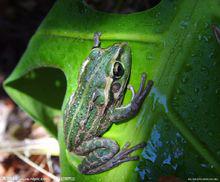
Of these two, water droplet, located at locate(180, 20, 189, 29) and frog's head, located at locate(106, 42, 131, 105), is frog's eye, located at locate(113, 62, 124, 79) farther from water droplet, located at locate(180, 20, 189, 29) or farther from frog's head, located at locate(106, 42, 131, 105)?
water droplet, located at locate(180, 20, 189, 29)

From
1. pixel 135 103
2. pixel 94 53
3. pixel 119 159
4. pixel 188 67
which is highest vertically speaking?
pixel 94 53

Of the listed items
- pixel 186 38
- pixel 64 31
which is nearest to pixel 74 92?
pixel 64 31

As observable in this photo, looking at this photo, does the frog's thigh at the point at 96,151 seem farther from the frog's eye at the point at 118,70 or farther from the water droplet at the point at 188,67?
the water droplet at the point at 188,67

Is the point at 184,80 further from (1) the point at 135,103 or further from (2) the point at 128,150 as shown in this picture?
(2) the point at 128,150

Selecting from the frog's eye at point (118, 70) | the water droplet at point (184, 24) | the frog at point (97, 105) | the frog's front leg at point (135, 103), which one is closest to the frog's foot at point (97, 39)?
the frog at point (97, 105)

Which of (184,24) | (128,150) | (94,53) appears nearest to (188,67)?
(184,24)

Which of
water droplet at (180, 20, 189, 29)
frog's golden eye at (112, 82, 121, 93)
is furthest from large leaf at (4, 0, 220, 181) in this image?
frog's golden eye at (112, 82, 121, 93)
